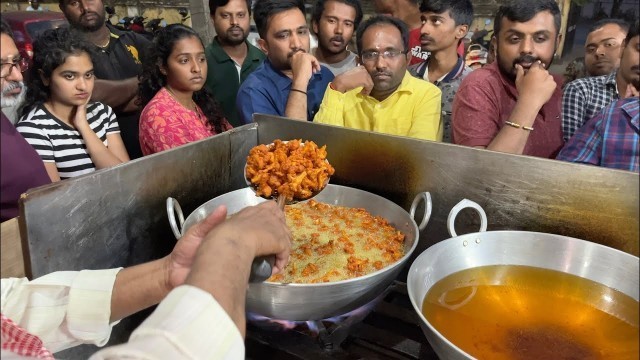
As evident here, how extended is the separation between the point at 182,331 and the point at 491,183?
1.13 m

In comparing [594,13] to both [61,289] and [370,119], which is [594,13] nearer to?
[370,119]

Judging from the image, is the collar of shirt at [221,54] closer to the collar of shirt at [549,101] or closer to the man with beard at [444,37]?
the man with beard at [444,37]

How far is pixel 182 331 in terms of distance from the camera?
0.72 metres

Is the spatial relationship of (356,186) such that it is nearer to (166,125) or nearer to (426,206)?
(426,206)

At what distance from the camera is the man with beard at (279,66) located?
257 centimetres

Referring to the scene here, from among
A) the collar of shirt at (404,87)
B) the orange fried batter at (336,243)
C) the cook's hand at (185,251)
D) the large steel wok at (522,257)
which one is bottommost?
the orange fried batter at (336,243)

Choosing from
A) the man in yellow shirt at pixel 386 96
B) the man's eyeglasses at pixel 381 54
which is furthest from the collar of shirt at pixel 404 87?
the man's eyeglasses at pixel 381 54

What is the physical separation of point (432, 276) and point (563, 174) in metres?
0.52

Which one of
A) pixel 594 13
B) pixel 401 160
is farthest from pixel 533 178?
pixel 594 13

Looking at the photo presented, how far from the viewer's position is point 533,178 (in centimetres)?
139

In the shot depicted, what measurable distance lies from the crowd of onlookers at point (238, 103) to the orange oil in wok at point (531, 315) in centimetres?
39

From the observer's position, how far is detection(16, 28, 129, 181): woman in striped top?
76.8 inches

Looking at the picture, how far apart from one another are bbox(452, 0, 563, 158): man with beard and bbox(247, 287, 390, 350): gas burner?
2.80 feet

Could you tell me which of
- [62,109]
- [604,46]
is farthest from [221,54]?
[604,46]
